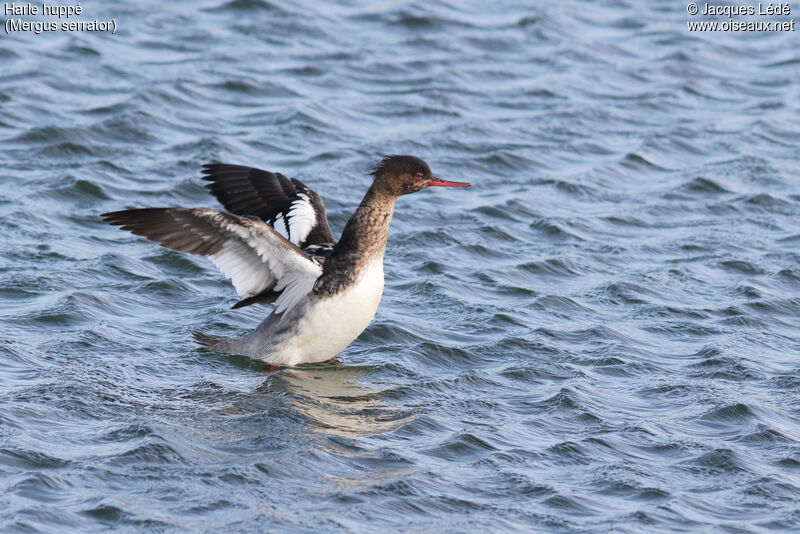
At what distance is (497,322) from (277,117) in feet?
19.4

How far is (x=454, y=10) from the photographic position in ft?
63.3

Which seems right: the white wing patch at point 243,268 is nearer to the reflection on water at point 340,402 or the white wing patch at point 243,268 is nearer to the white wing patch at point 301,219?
the reflection on water at point 340,402

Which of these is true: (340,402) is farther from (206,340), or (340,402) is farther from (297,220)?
(297,220)

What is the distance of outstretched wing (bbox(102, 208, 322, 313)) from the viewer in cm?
780

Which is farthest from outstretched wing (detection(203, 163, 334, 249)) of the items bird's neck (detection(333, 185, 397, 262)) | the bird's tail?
the bird's tail

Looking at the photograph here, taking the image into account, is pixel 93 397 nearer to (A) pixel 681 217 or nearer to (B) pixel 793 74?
(A) pixel 681 217

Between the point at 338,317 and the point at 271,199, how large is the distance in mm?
1859

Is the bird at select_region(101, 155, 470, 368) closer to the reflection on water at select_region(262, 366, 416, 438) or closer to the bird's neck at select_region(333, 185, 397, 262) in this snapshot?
the bird's neck at select_region(333, 185, 397, 262)

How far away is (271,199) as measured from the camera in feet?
32.0

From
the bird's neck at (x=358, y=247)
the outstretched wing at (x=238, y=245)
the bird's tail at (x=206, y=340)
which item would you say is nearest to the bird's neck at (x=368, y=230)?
the bird's neck at (x=358, y=247)

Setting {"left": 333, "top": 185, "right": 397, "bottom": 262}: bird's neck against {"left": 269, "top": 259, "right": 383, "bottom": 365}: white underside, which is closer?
{"left": 269, "top": 259, "right": 383, "bottom": 365}: white underside

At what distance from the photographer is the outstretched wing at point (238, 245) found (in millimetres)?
7797

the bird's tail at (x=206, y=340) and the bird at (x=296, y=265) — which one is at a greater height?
the bird at (x=296, y=265)

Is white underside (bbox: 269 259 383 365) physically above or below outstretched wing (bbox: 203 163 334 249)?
below
